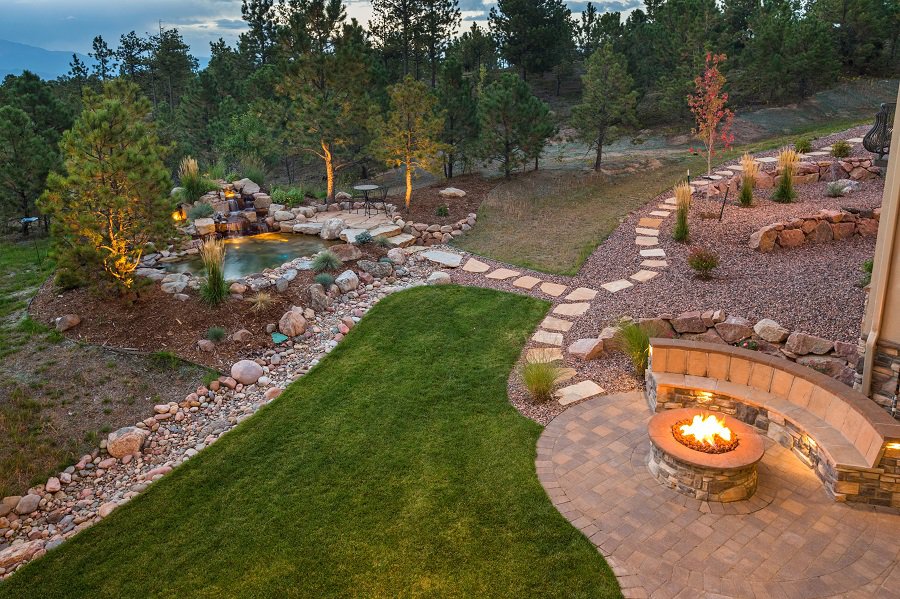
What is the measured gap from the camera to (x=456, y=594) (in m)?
3.85

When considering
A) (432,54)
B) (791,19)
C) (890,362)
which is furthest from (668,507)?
(432,54)

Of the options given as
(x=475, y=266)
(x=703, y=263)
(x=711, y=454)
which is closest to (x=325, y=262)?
(x=475, y=266)

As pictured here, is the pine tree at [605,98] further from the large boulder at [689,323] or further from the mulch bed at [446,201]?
the large boulder at [689,323]

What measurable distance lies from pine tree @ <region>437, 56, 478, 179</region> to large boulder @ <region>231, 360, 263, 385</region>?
391 inches

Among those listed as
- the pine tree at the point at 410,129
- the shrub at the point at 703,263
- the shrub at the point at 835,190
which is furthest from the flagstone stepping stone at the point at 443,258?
the shrub at the point at 835,190

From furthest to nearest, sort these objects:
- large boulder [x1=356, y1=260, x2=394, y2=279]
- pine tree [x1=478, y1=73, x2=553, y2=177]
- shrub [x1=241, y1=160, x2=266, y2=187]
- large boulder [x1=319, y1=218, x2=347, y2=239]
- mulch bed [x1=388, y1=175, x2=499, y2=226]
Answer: shrub [x1=241, y1=160, x2=266, y2=187], pine tree [x1=478, y1=73, x2=553, y2=177], mulch bed [x1=388, y1=175, x2=499, y2=226], large boulder [x1=319, y1=218, x2=347, y2=239], large boulder [x1=356, y1=260, x2=394, y2=279]

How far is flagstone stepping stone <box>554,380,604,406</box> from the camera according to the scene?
20.3 feet

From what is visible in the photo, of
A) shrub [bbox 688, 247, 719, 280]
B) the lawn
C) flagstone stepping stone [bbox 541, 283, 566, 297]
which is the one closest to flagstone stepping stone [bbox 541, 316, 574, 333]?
flagstone stepping stone [bbox 541, 283, 566, 297]

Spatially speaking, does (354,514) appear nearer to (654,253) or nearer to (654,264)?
(654,264)

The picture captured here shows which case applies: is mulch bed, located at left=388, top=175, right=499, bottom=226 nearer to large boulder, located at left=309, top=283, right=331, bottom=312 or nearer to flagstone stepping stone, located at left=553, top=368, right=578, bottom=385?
large boulder, located at left=309, top=283, right=331, bottom=312

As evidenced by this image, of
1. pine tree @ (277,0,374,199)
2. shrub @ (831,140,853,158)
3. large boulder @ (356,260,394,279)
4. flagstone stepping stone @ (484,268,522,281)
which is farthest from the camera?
pine tree @ (277,0,374,199)

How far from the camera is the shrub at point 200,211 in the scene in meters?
12.7

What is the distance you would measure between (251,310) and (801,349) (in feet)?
23.4

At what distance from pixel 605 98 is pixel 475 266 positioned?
793cm
